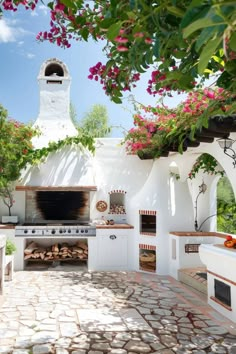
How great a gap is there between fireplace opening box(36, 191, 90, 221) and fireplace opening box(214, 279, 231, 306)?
544cm

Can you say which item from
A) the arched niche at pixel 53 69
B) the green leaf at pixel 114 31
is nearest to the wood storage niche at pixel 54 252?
the arched niche at pixel 53 69

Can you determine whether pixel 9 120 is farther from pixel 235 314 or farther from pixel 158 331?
pixel 235 314

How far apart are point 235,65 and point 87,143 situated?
8.84m

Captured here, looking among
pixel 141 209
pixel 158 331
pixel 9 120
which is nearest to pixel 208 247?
pixel 158 331

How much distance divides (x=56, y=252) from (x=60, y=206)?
5.46ft

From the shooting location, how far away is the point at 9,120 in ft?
31.0

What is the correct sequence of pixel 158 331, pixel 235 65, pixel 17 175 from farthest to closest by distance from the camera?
1. pixel 17 175
2. pixel 158 331
3. pixel 235 65

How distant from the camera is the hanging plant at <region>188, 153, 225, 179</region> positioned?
8.86 m

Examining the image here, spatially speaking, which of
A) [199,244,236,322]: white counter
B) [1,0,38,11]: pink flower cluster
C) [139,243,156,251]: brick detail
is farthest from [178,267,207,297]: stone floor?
[1,0,38,11]: pink flower cluster

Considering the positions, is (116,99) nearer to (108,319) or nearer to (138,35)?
(138,35)

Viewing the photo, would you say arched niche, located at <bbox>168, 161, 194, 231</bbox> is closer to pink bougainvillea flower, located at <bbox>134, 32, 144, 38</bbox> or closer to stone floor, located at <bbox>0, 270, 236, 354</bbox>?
stone floor, located at <bbox>0, 270, 236, 354</bbox>

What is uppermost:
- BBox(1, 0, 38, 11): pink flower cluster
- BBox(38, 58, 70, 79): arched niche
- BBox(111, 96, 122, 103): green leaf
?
BBox(38, 58, 70, 79): arched niche

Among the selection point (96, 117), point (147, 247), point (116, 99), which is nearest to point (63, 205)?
point (147, 247)

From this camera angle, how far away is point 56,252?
9578 mm
